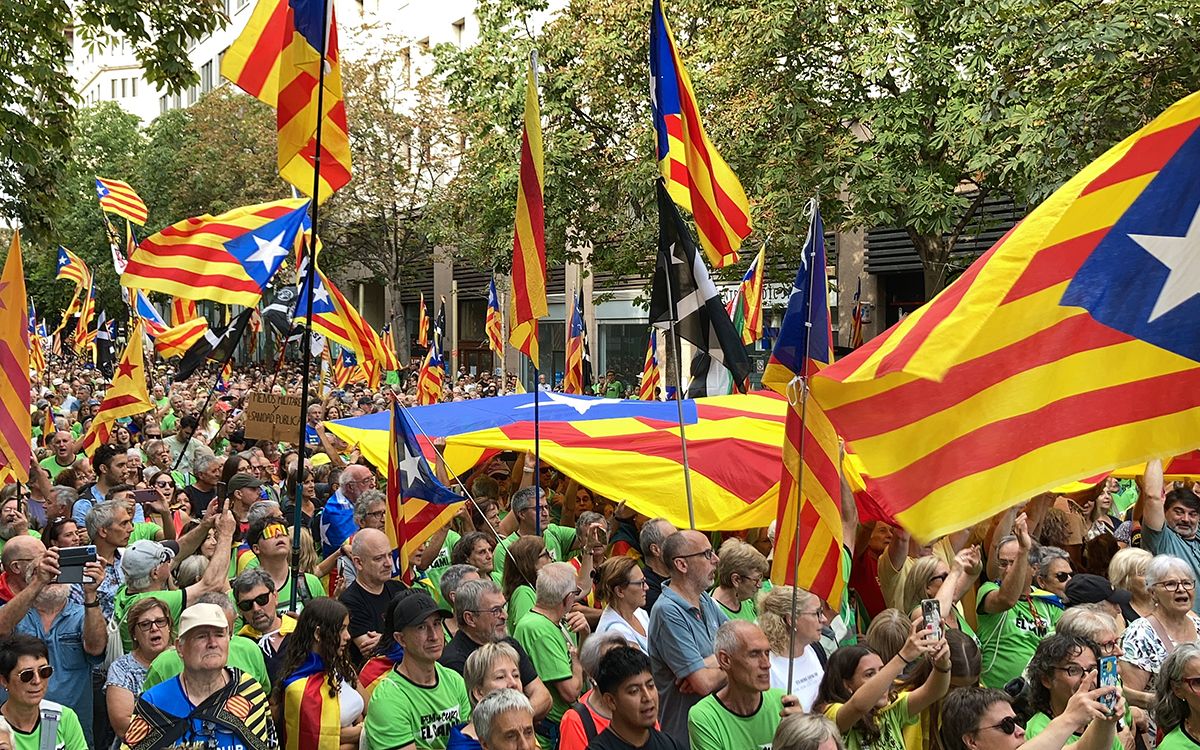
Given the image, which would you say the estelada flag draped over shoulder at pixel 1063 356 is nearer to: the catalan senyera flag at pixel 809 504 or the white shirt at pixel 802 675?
the catalan senyera flag at pixel 809 504

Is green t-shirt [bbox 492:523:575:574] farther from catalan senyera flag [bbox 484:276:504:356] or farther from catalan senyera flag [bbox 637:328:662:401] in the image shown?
catalan senyera flag [bbox 484:276:504:356]

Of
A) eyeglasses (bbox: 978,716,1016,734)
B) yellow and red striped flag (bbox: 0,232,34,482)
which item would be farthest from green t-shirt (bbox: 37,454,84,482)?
eyeglasses (bbox: 978,716,1016,734)

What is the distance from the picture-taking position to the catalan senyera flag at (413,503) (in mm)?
8383

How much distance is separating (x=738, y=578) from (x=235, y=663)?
8.21 ft

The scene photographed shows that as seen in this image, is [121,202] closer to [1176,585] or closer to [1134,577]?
[1134,577]

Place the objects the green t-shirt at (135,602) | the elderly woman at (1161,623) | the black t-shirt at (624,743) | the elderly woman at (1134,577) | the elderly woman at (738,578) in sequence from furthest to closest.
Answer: the elderly woman at (738,578)
the elderly woman at (1134,577)
the green t-shirt at (135,602)
the elderly woman at (1161,623)
the black t-shirt at (624,743)

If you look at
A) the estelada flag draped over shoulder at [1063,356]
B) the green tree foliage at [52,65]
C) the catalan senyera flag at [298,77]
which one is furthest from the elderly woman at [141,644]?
the green tree foliage at [52,65]

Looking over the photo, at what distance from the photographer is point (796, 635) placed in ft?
20.3

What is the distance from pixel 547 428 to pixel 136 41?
597 cm

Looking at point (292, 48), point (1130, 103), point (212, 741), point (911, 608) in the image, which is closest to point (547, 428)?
point (292, 48)

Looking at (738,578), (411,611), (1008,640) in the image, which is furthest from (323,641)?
(1008,640)

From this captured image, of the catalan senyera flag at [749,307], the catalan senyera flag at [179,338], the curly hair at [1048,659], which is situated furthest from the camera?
the catalan senyera flag at [179,338]

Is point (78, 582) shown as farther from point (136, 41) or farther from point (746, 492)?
point (136, 41)

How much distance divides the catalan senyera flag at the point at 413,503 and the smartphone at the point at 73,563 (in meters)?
2.11
